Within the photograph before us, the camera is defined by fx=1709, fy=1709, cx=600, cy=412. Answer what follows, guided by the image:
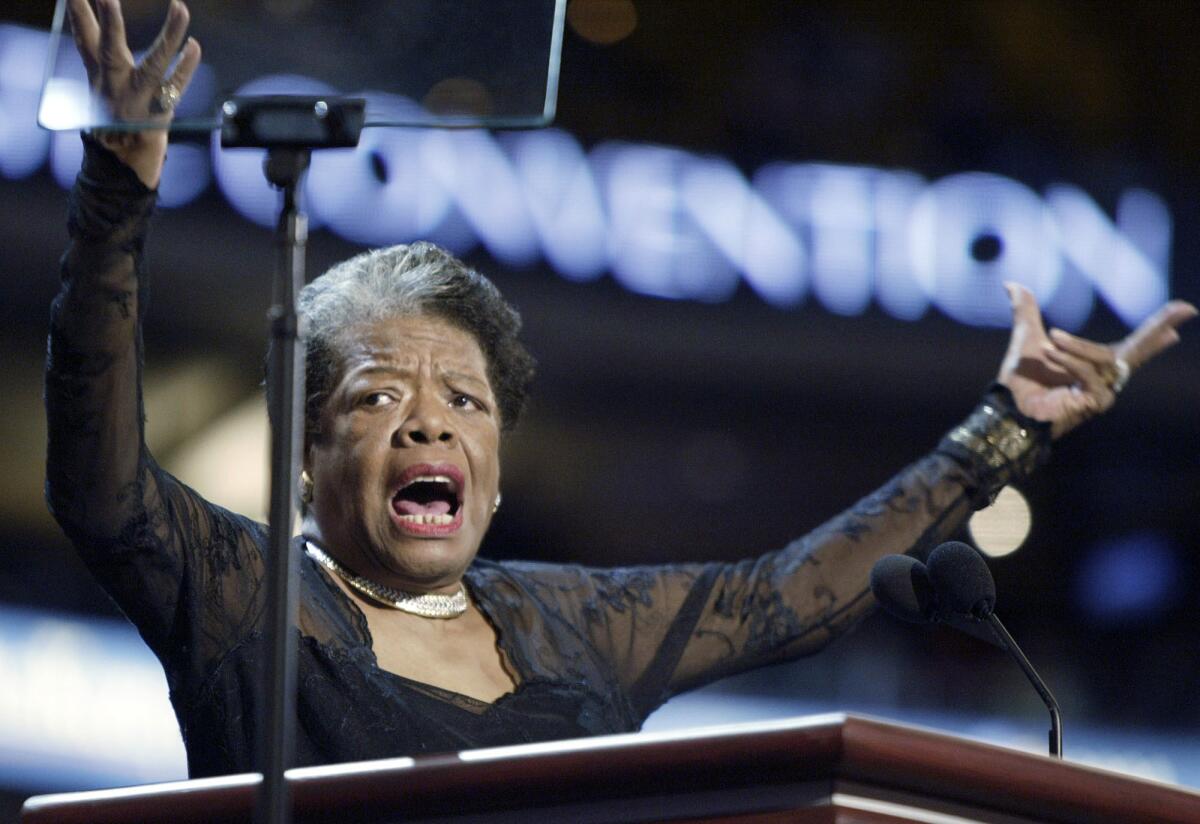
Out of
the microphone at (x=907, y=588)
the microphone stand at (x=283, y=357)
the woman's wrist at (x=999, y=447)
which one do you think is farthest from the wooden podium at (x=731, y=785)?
the woman's wrist at (x=999, y=447)

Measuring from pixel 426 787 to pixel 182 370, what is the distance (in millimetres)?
4645

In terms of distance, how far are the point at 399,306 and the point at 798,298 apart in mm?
4300

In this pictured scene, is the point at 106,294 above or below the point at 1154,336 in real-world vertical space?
below

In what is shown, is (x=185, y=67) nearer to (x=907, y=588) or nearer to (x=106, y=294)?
(x=106, y=294)

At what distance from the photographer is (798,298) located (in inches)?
246

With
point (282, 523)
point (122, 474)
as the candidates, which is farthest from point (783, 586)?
point (282, 523)

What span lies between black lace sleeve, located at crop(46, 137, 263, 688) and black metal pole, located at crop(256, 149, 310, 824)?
343mm

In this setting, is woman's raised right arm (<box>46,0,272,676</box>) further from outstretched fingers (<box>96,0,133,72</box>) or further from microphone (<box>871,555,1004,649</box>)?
microphone (<box>871,555,1004,649</box>)

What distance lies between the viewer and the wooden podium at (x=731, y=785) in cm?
117

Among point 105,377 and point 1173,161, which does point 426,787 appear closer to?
point 105,377

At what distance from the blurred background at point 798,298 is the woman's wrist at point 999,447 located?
10.1 feet

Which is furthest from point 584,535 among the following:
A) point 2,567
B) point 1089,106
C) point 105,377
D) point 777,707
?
point 105,377

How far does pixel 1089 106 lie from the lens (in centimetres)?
662

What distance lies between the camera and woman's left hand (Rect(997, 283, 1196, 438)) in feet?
7.72
